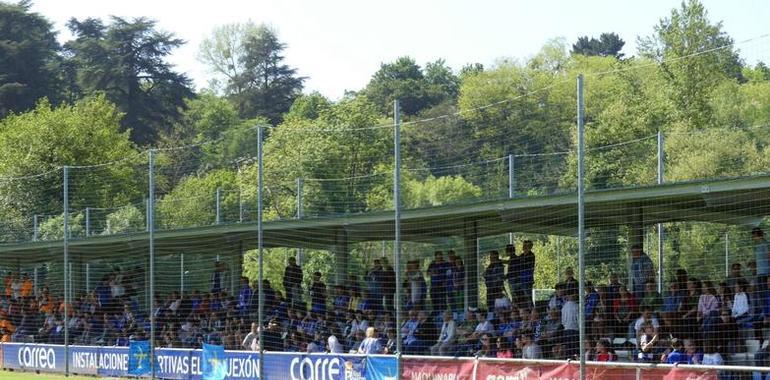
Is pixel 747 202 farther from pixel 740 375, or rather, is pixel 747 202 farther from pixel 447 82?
pixel 447 82

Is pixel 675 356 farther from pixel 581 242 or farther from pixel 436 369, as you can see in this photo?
pixel 436 369

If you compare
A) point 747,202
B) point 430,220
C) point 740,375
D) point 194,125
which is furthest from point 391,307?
point 194,125

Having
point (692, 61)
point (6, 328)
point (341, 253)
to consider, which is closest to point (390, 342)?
point (341, 253)

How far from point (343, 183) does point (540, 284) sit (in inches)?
234

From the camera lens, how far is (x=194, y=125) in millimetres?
88562

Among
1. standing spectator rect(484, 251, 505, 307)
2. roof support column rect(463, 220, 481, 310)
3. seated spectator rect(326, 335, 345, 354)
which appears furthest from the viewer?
roof support column rect(463, 220, 481, 310)

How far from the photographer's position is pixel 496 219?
2222 cm

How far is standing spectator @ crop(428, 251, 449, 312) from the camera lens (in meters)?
22.0

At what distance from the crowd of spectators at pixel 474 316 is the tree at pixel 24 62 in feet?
155

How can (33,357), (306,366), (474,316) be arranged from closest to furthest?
1. (474,316)
2. (306,366)
3. (33,357)

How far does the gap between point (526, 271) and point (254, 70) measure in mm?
78445

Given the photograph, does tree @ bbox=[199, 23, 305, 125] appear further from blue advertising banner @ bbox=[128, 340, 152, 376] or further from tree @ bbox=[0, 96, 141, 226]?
blue advertising banner @ bbox=[128, 340, 152, 376]

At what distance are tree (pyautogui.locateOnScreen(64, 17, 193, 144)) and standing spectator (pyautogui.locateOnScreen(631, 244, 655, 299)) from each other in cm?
5990

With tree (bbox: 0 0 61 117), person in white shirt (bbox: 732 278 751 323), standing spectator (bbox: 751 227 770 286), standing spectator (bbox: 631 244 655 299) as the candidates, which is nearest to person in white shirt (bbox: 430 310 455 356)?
standing spectator (bbox: 631 244 655 299)
